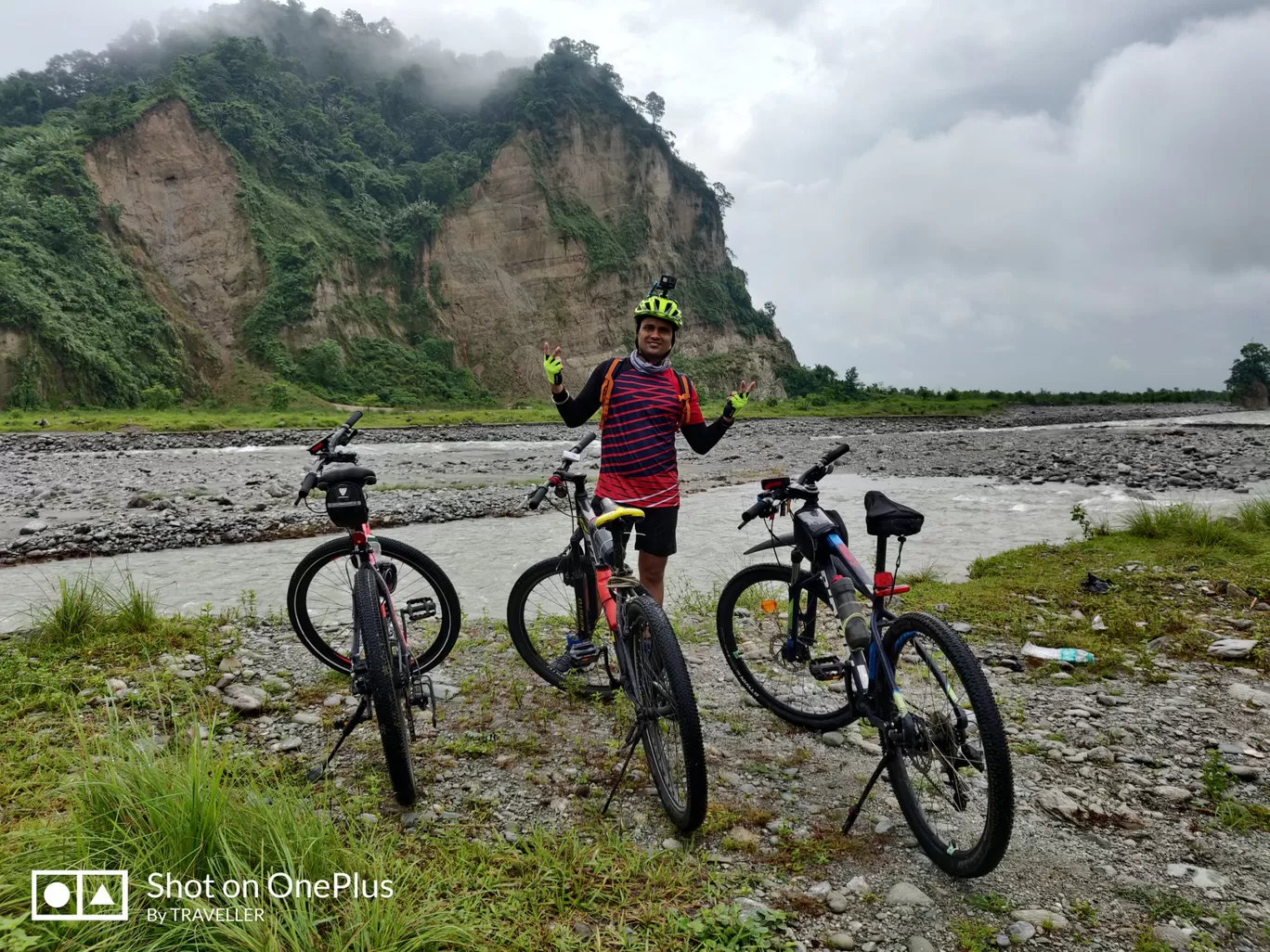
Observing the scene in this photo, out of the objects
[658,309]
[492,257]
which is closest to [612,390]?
[658,309]

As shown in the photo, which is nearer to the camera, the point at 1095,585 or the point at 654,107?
the point at 1095,585

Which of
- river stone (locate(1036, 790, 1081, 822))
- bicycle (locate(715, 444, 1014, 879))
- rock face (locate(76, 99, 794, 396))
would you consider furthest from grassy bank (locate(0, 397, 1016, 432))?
river stone (locate(1036, 790, 1081, 822))

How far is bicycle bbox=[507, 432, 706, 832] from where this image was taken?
3047mm

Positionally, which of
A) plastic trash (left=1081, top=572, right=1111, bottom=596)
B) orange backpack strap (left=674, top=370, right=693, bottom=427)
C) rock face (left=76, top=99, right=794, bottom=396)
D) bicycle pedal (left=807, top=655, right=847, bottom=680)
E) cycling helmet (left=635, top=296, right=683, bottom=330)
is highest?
rock face (left=76, top=99, right=794, bottom=396)

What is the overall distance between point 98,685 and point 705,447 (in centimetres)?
445

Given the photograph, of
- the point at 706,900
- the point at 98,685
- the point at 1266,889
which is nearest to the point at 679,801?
the point at 706,900

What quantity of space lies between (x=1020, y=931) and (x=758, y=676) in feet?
8.06

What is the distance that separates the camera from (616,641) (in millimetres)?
3715

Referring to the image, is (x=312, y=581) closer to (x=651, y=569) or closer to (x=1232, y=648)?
(x=651, y=569)

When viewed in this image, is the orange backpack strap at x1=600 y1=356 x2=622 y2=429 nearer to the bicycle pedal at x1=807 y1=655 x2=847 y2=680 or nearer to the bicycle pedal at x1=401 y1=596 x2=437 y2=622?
the bicycle pedal at x1=401 y1=596 x2=437 y2=622

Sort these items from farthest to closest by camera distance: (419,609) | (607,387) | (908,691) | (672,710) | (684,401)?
(684,401), (607,387), (419,609), (908,691), (672,710)

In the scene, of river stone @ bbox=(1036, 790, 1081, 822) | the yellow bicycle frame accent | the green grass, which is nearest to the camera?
river stone @ bbox=(1036, 790, 1081, 822)

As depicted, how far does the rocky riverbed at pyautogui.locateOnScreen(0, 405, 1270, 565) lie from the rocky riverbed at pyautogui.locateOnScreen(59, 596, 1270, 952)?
731 centimetres

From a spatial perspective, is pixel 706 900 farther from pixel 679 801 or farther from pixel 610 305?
pixel 610 305
